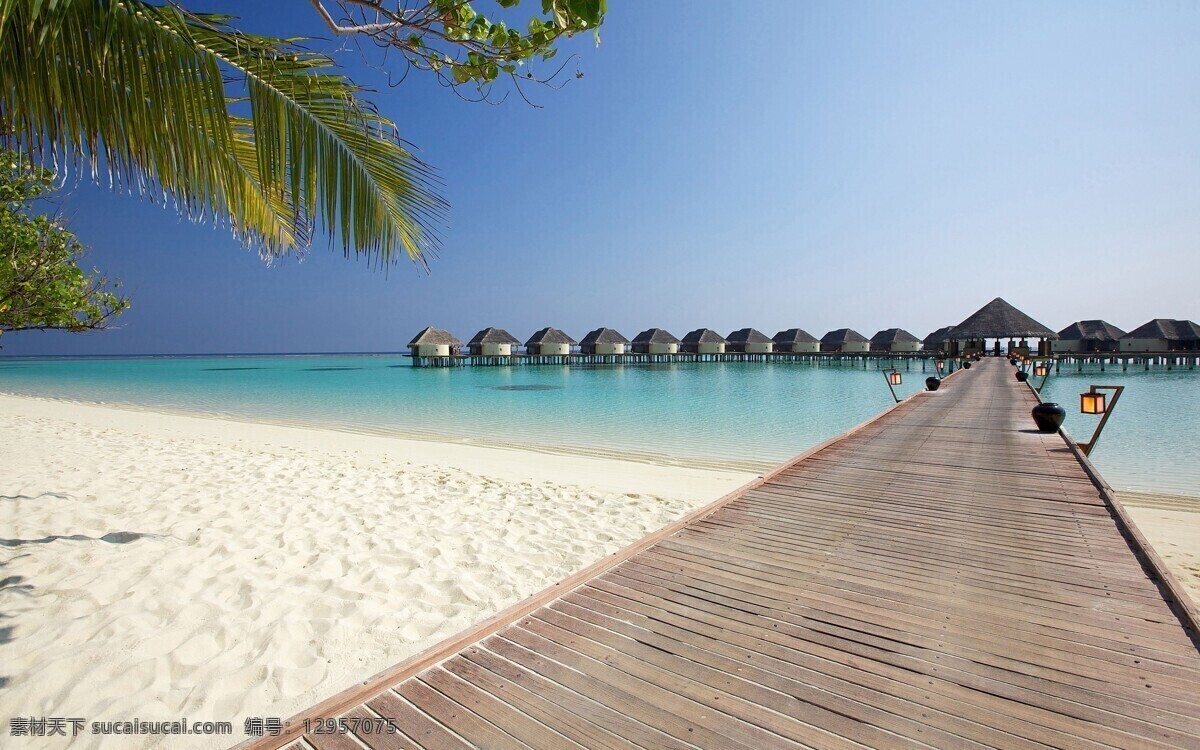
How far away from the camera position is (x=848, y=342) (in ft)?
144

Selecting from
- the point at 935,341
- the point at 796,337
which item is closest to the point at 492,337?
the point at 796,337

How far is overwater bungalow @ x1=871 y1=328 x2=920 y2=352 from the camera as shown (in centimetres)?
4219

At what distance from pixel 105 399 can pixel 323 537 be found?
2456cm

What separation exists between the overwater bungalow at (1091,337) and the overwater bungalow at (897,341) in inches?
360

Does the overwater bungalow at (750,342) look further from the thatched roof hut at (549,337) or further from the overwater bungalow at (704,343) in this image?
the thatched roof hut at (549,337)

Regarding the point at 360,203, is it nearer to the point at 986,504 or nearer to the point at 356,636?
the point at 356,636

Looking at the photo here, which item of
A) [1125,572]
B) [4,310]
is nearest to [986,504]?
[1125,572]

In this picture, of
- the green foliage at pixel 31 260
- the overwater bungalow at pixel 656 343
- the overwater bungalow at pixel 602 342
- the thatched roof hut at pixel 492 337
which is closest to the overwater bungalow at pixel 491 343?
the thatched roof hut at pixel 492 337

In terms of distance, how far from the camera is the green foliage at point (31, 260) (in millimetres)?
3365

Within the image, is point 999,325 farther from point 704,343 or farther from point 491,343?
point 491,343

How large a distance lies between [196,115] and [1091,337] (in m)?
46.5

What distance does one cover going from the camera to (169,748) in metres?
1.79

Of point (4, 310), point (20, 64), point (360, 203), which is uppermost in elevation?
point (20, 64)

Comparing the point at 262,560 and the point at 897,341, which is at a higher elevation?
the point at 897,341
